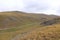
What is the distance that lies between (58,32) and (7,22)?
72.4m

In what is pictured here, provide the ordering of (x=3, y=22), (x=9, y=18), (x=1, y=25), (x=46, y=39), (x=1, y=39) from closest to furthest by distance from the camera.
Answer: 1. (x=46, y=39)
2. (x=1, y=39)
3. (x=1, y=25)
4. (x=3, y=22)
5. (x=9, y=18)

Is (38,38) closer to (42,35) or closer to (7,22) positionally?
(42,35)

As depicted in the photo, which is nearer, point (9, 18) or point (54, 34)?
point (54, 34)

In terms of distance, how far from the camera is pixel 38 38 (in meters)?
21.3

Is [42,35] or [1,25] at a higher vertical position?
[42,35]

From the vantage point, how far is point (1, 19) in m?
94.8

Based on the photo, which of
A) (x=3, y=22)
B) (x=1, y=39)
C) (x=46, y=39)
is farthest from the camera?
(x=3, y=22)

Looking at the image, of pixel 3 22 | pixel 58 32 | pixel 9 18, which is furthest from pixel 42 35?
pixel 9 18

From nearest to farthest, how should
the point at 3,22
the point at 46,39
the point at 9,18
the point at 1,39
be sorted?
the point at 46,39 → the point at 1,39 → the point at 3,22 → the point at 9,18

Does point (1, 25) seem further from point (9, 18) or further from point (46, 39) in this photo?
point (46, 39)

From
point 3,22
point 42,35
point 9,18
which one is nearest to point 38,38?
point 42,35

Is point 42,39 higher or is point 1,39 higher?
point 42,39

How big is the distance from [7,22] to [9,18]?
7.43 metres

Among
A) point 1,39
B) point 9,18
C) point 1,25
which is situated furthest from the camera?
point 9,18
